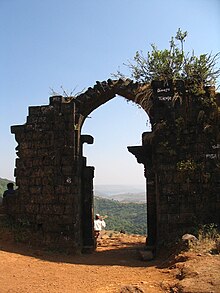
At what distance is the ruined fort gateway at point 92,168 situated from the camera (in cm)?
790

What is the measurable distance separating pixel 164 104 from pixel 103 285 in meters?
5.00

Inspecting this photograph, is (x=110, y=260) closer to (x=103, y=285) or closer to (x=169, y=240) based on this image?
(x=169, y=240)

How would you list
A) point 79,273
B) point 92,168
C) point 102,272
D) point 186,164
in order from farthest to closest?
point 92,168 → point 186,164 → point 102,272 → point 79,273

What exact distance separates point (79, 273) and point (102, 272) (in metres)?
0.47

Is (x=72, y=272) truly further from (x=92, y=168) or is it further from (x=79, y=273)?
(x=92, y=168)

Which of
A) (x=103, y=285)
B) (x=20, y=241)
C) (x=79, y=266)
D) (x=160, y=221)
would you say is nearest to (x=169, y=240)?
(x=160, y=221)

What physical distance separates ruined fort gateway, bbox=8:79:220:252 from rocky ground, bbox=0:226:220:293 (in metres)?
0.89

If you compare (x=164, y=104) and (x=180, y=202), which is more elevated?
(x=164, y=104)

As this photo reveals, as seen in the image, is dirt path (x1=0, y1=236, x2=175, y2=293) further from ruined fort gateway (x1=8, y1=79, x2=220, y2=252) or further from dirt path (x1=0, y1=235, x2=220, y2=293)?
ruined fort gateway (x1=8, y1=79, x2=220, y2=252)

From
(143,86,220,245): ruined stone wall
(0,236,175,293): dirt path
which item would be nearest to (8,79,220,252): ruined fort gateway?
(143,86,220,245): ruined stone wall

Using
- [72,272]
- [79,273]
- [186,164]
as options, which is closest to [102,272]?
[79,273]

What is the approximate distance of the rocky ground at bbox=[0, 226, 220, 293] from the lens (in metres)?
4.54

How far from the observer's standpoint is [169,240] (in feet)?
25.3

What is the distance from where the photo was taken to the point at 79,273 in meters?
5.97
